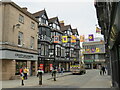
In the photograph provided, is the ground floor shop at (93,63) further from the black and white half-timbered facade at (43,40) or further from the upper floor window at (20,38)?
the upper floor window at (20,38)

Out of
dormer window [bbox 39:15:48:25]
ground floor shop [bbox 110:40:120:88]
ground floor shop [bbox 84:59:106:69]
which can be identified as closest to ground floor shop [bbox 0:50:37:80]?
dormer window [bbox 39:15:48:25]

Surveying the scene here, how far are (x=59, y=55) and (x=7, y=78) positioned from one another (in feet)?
71.8

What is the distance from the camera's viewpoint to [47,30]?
36.0 meters

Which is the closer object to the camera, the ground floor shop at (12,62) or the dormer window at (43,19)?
the ground floor shop at (12,62)

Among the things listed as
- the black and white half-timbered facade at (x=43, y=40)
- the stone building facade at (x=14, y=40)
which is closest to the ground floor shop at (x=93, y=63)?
the black and white half-timbered facade at (x=43, y=40)

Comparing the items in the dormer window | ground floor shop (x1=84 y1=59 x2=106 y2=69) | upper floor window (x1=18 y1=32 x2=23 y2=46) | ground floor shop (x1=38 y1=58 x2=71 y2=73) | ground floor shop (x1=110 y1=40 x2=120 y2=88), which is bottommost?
ground floor shop (x1=84 y1=59 x2=106 y2=69)

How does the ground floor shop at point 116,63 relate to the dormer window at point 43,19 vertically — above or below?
below

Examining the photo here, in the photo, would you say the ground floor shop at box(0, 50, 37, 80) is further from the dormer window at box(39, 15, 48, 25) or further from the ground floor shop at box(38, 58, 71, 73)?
the dormer window at box(39, 15, 48, 25)

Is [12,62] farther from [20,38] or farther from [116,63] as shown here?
[116,63]

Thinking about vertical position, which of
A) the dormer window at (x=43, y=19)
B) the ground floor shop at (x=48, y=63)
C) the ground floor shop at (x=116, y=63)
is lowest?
the ground floor shop at (x=48, y=63)

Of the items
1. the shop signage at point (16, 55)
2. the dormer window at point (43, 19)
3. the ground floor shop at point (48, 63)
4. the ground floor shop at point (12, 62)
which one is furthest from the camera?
the dormer window at point (43, 19)

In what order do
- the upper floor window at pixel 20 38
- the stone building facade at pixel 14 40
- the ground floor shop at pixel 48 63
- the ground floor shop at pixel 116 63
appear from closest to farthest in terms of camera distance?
the ground floor shop at pixel 116 63 → the stone building facade at pixel 14 40 → the upper floor window at pixel 20 38 → the ground floor shop at pixel 48 63

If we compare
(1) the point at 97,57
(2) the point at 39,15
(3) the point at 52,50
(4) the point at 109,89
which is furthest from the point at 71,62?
(4) the point at 109,89

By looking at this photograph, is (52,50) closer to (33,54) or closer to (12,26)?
(33,54)
